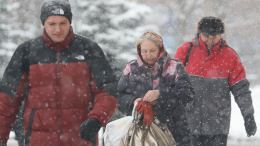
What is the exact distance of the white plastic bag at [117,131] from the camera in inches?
155

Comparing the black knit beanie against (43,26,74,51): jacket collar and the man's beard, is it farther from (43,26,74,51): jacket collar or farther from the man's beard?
the man's beard

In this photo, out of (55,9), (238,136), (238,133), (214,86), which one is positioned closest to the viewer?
(55,9)

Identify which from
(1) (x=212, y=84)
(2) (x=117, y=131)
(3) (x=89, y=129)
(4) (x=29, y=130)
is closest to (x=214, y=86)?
(1) (x=212, y=84)

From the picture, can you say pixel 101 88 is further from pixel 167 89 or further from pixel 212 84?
pixel 212 84

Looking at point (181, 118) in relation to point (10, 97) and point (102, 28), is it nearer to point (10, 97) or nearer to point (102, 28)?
point (10, 97)

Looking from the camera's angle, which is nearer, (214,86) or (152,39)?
(152,39)

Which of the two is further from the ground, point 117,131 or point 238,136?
point 117,131

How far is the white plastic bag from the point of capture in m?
3.95

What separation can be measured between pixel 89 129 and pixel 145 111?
0.77m

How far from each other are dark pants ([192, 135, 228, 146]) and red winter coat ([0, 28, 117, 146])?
2149mm

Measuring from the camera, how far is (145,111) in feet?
13.1

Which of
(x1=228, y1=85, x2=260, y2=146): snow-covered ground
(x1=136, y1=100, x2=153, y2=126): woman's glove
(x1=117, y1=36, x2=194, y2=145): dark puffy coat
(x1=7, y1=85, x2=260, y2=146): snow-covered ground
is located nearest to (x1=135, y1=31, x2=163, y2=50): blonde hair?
(x1=117, y1=36, x2=194, y2=145): dark puffy coat

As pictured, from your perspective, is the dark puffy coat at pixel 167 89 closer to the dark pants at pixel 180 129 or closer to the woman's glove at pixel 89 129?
the dark pants at pixel 180 129

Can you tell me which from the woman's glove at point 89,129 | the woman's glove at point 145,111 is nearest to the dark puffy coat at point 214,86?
the woman's glove at point 145,111
